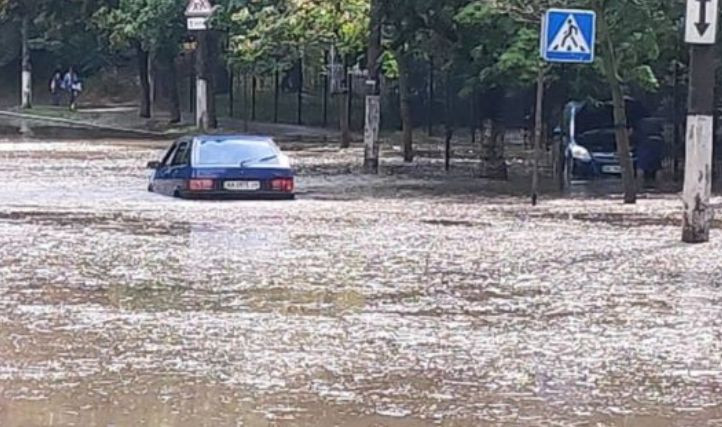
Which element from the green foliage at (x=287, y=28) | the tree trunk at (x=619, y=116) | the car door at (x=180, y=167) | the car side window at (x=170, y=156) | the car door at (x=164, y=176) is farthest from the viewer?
the green foliage at (x=287, y=28)

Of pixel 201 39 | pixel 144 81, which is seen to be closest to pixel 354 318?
pixel 201 39

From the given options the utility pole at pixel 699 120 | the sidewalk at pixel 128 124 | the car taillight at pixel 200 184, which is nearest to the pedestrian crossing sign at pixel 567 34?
the utility pole at pixel 699 120

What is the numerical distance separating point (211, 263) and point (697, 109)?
6.03m

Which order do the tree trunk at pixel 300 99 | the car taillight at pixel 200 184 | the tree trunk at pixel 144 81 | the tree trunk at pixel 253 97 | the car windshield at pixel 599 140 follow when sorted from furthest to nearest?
the tree trunk at pixel 144 81 → the tree trunk at pixel 253 97 → the tree trunk at pixel 300 99 → the car windshield at pixel 599 140 → the car taillight at pixel 200 184

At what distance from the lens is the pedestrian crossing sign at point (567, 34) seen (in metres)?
22.9

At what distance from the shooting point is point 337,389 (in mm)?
9867

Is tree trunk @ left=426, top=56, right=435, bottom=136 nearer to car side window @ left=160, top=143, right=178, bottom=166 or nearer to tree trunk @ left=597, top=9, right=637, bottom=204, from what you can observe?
car side window @ left=160, top=143, right=178, bottom=166

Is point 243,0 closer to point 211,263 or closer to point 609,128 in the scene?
point 609,128

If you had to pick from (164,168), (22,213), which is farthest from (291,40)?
(22,213)

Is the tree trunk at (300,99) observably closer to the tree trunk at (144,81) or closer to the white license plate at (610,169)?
the tree trunk at (144,81)

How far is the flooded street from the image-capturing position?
943 centimetres

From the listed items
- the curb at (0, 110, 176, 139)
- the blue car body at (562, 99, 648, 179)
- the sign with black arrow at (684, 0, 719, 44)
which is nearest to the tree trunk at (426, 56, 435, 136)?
the curb at (0, 110, 176, 139)

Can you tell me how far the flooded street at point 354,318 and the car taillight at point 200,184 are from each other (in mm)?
1390

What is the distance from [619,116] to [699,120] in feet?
19.5
